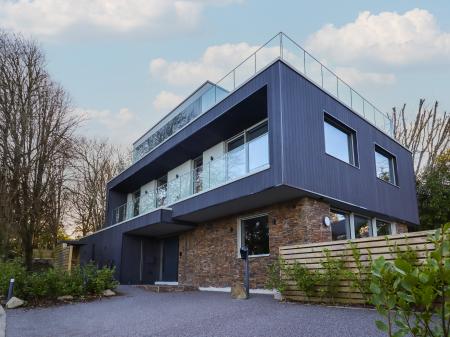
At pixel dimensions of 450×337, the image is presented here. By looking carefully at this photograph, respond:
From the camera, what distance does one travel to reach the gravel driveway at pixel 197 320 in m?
5.74

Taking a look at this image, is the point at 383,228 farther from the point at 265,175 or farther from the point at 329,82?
the point at 265,175

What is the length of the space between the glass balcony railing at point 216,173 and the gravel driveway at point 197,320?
146 inches

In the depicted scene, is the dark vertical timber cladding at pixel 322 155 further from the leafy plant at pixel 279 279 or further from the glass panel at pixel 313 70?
the leafy plant at pixel 279 279

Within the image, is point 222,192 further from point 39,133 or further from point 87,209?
point 87,209

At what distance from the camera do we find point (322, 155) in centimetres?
1141

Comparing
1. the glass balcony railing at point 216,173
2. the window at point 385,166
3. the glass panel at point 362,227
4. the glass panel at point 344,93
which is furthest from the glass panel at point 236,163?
the window at point 385,166

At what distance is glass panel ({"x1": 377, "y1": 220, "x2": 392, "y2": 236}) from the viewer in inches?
568

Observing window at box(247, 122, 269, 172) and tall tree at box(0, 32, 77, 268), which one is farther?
tall tree at box(0, 32, 77, 268)

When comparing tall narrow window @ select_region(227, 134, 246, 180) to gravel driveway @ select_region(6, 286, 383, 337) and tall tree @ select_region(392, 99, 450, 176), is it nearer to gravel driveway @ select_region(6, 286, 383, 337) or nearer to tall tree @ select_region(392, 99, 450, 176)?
gravel driveway @ select_region(6, 286, 383, 337)

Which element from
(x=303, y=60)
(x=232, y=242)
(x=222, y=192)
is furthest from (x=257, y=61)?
(x=232, y=242)

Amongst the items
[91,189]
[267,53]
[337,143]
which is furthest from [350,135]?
[91,189]

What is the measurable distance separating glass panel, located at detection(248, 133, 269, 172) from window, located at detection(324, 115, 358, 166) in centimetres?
211

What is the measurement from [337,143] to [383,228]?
4.31 metres

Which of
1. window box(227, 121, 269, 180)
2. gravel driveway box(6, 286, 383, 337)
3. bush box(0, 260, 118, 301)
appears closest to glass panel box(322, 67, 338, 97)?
window box(227, 121, 269, 180)
